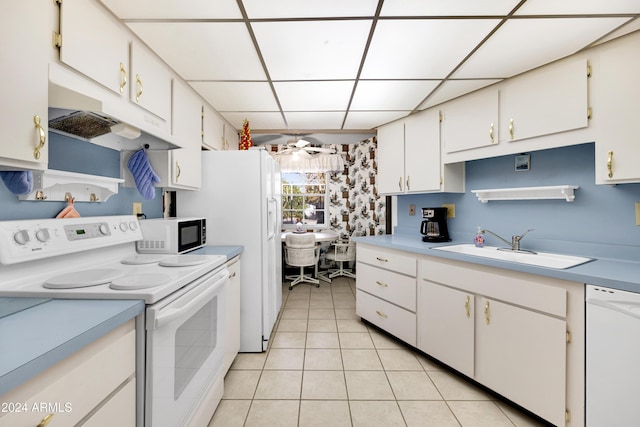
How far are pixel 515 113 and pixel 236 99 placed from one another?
2211mm

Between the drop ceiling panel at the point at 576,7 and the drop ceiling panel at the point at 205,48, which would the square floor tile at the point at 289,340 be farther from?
the drop ceiling panel at the point at 576,7

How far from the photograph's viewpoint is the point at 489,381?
1714 mm

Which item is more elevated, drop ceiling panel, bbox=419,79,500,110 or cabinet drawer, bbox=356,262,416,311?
drop ceiling panel, bbox=419,79,500,110

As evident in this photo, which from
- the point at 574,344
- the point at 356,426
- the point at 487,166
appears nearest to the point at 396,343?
the point at 356,426

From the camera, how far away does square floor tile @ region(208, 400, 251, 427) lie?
155 centimetres

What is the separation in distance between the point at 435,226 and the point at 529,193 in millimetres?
757

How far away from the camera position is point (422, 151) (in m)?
2.64

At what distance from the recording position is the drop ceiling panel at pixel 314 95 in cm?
217

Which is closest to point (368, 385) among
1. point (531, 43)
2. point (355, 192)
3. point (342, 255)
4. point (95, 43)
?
point (531, 43)

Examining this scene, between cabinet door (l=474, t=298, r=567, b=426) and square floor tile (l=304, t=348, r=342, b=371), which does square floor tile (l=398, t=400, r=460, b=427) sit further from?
square floor tile (l=304, t=348, r=342, b=371)

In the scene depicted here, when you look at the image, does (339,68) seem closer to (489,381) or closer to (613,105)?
(613,105)

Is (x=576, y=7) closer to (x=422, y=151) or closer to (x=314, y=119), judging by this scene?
(x=422, y=151)

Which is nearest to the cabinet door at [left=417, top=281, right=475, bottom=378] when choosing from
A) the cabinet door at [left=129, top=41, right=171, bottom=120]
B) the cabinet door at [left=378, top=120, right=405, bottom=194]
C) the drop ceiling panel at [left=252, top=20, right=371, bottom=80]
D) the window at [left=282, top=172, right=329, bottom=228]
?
the cabinet door at [left=378, top=120, right=405, bottom=194]

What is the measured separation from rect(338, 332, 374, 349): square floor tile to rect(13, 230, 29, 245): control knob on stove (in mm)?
2150
